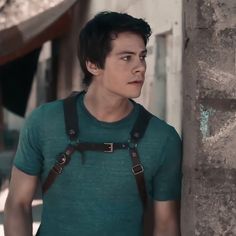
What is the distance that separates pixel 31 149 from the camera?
101 inches

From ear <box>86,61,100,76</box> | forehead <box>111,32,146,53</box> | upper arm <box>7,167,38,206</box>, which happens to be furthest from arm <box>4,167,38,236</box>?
forehead <box>111,32,146,53</box>

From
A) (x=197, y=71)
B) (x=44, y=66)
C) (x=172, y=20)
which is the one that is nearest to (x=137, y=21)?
(x=197, y=71)

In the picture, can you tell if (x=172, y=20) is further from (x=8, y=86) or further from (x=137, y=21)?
(x=8, y=86)

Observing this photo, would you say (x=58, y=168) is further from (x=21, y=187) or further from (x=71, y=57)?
(x=71, y=57)

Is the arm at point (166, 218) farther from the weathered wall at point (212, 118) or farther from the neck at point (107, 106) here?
the neck at point (107, 106)

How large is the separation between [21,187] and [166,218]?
2.05ft

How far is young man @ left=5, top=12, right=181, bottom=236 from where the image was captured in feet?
8.19

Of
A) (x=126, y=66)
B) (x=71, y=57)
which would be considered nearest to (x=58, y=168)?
(x=126, y=66)

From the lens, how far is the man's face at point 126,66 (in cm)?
250

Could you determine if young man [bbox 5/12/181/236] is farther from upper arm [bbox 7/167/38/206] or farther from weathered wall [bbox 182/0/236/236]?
weathered wall [bbox 182/0/236/236]

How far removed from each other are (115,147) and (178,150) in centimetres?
28

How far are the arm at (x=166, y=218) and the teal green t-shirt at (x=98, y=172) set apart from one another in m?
0.04

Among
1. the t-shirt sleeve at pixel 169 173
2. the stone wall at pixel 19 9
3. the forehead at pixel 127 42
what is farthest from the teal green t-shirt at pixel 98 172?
the stone wall at pixel 19 9

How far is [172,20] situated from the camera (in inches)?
183
